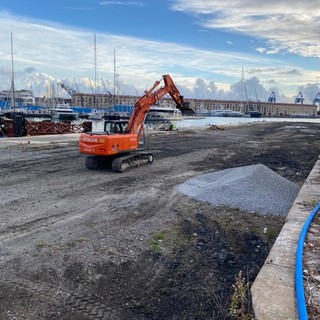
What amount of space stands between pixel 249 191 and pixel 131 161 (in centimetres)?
596

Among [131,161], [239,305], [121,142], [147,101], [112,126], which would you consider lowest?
[239,305]

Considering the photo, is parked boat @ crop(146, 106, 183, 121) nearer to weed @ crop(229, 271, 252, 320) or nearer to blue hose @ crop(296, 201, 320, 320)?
blue hose @ crop(296, 201, 320, 320)

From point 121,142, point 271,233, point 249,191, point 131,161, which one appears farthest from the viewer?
point 131,161

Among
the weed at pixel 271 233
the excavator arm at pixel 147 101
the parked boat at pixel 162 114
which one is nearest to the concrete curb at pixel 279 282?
the weed at pixel 271 233

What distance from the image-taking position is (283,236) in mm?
6629

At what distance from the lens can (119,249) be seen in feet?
22.2

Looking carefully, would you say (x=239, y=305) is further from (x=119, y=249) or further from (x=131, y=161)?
(x=131, y=161)

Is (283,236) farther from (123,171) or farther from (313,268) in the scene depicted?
(123,171)

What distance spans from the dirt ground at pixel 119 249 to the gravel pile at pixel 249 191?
0.46 meters

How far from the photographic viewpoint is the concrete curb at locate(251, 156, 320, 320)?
4.14 metres

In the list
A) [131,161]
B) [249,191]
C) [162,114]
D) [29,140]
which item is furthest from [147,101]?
[162,114]

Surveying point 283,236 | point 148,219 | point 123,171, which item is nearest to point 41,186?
point 123,171

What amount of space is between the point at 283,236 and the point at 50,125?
3004cm

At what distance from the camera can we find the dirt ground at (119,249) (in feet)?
16.1
